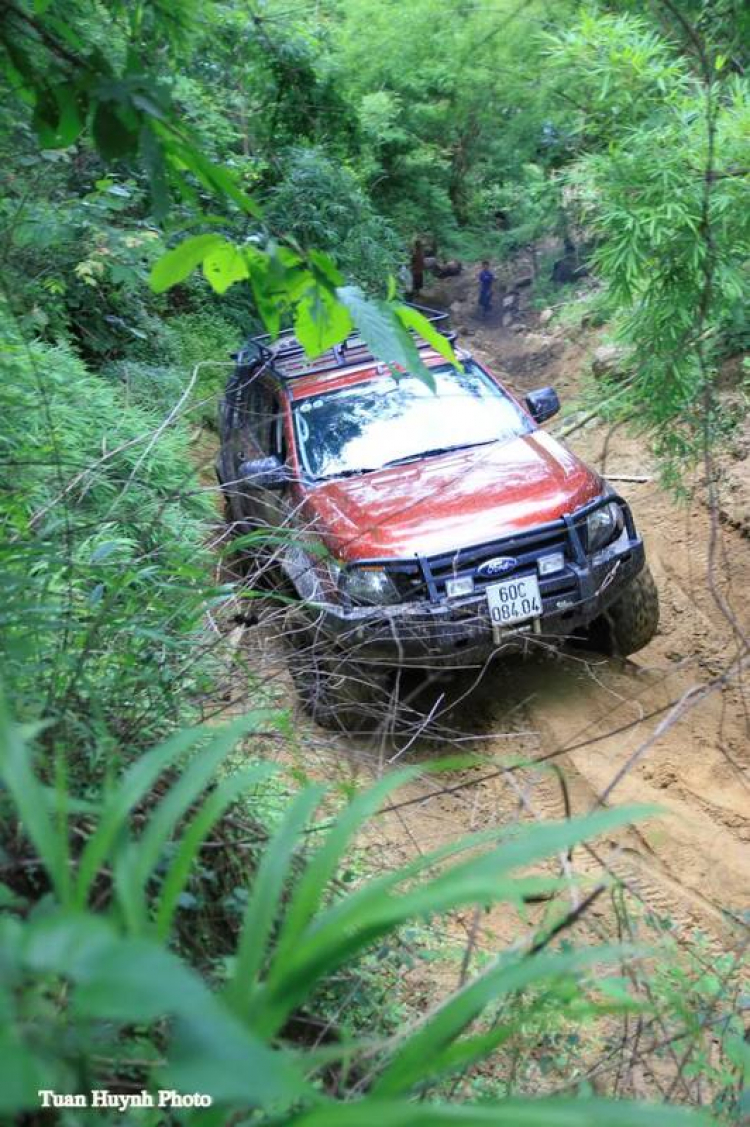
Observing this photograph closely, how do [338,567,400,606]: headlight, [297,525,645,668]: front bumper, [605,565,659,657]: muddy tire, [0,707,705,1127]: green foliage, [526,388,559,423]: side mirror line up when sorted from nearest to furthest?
[0,707,705,1127]: green foliage < [297,525,645,668]: front bumper < [338,567,400,606]: headlight < [605,565,659,657]: muddy tire < [526,388,559,423]: side mirror

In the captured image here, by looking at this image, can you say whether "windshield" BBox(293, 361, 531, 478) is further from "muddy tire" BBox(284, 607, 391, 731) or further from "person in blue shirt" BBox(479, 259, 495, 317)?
"person in blue shirt" BBox(479, 259, 495, 317)

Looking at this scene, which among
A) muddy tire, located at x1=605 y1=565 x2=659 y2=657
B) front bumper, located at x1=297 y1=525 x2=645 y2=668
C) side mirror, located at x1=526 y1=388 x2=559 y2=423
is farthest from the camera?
side mirror, located at x1=526 y1=388 x2=559 y2=423

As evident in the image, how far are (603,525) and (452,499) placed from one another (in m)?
0.79

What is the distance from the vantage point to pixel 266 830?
2129 mm

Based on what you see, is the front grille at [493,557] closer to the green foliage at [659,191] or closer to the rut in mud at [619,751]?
the rut in mud at [619,751]

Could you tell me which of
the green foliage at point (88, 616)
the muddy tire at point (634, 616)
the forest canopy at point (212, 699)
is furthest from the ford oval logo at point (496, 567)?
the green foliage at point (88, 616)

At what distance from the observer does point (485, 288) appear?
55.1 ft

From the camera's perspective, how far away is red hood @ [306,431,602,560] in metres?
4.39

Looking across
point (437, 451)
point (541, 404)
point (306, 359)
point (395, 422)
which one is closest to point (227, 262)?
point (437, 451)

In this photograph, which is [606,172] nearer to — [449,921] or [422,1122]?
[449,921]

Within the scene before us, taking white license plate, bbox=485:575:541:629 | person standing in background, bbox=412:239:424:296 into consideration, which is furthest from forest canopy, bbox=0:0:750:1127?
person standing in background, bbox=412:239:424:296

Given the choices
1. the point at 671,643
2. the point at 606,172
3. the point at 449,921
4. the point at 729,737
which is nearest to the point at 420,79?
the point at 606,172

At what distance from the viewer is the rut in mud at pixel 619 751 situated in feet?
9.30

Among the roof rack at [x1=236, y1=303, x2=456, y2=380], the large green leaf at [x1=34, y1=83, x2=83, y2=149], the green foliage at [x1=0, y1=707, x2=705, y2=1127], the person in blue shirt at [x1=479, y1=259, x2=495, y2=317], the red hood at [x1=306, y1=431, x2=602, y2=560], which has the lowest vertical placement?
the person in blue shirt at [x1=479, y1=259, x2=495, y2=317]
